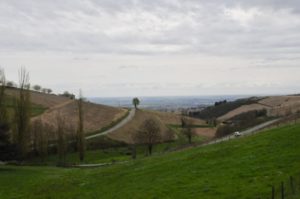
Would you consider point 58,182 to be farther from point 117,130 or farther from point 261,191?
point 117,130

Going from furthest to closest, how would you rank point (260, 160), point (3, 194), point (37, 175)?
1. point (37, 175)
2. point (3, 194)
3. point (260, 160)

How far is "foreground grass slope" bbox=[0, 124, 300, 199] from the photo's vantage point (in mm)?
24891

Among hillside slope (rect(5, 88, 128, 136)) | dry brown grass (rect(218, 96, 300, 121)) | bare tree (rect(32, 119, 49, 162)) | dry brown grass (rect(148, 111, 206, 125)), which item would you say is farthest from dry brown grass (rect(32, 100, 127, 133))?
dry brown grass (rect(218, 96, 300, 121))

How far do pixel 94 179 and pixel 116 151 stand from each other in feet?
194

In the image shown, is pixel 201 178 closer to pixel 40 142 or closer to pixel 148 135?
pixel 40 142

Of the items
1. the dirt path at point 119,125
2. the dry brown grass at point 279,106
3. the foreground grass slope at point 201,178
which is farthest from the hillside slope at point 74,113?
the foreground grass slope at point 201,178

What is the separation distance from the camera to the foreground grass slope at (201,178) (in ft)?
81.7

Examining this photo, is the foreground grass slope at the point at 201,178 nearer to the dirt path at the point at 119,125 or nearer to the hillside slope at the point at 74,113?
the dirt path at the point at 119,125

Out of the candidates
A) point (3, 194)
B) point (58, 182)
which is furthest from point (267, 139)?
point (3, 194)

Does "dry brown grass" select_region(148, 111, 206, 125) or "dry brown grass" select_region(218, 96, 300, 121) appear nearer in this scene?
"dry brown grass" select_region(218, 96, 300, 121)

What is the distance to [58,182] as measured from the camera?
132 feet

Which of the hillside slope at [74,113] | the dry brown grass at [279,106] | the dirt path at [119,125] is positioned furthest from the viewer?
the dry brown grass at [279,106]

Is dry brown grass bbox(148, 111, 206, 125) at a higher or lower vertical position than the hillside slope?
lower

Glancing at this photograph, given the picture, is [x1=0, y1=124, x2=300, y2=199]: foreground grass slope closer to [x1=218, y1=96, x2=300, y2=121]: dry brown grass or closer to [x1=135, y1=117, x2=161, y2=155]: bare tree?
[x1=135, y1=117, x2=161, y2=155]: bare tree
